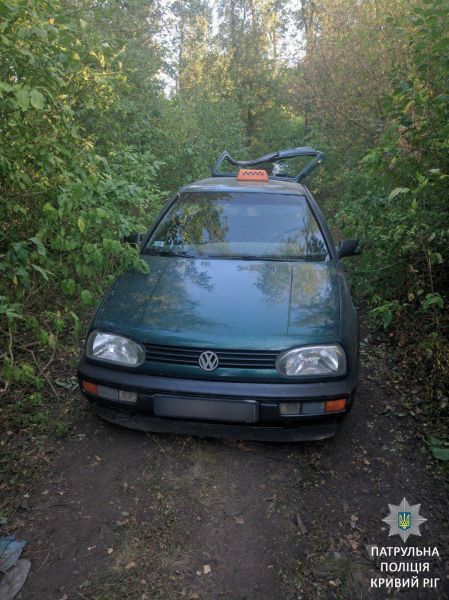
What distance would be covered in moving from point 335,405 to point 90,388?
4.51 feet

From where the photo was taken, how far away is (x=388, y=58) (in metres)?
6.28

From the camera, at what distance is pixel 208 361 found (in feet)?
7.99

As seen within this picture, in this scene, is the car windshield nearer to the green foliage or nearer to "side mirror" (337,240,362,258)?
"side mirror" (337,240,362,258)

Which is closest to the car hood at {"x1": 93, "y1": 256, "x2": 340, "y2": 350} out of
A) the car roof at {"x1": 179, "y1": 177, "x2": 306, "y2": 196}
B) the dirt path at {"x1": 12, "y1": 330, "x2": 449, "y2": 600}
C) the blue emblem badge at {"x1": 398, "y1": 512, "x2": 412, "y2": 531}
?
the dirt path at {"x1": 12, "y1": 330, "x2": 449, "y2": 600}

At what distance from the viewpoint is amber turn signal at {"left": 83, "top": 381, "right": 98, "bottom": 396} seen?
8.63 ft

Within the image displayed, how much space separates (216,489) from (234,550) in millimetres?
389

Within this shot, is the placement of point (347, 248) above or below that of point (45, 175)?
below

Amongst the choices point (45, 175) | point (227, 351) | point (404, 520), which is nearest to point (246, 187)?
point (45, 175)

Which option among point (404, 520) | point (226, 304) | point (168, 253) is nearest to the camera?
point (404, 520)

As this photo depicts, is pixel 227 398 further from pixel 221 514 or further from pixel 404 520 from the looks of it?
pixel 404 520

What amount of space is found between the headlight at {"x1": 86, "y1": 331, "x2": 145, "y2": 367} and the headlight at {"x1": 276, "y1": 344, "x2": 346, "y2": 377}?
30.6 inches

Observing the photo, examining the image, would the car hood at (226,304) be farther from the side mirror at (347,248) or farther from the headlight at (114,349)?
the side mirror at (347,248)

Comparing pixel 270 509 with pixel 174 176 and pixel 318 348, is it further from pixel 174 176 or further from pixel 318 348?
pixel 174 176

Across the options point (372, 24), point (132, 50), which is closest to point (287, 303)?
point (372, 24)
